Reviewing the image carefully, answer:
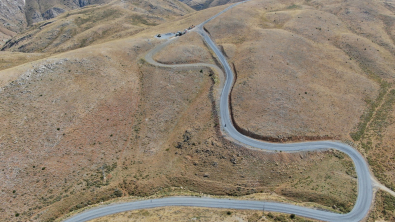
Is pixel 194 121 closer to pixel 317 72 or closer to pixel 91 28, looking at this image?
pixel 317 72

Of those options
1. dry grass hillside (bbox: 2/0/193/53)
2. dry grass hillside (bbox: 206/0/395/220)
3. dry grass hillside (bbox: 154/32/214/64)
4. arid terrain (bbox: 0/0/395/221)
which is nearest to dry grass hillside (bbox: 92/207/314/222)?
arid terrain (bbox: 0/0/395/221)

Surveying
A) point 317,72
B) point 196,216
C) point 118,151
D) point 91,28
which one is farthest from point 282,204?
point 91,28

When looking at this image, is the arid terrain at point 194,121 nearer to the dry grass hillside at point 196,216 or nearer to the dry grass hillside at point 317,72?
the dry grass hillside at point 196,216

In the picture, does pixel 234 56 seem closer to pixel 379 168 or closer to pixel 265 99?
pixel 265 99

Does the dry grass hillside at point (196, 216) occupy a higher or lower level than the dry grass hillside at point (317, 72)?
lower

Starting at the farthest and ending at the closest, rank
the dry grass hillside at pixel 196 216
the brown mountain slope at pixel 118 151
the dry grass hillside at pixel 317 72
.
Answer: the dry grass hillside at pixel 317 72, the brown mountain slope at pixel 118 151, the dry grass hillside at pixel 196 216

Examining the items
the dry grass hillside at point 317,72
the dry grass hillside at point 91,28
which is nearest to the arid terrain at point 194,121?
A: the dry grass hillside at point 317,72
